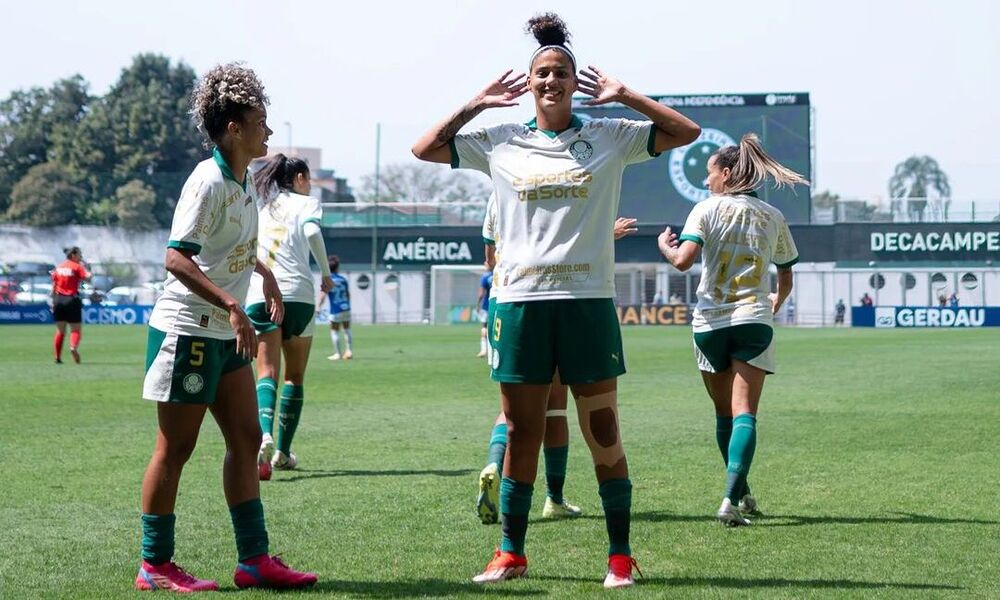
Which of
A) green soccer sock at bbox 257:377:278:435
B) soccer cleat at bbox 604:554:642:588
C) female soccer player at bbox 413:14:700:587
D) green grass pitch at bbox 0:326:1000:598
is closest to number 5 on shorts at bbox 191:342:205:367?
green grass pitch at bbox 0:326:1000:598

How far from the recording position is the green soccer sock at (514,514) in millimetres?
5770

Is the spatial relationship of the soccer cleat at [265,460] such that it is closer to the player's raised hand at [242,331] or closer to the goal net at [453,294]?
the player's raised hand at [242,331]

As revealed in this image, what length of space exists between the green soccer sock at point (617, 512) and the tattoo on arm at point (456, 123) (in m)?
1.57

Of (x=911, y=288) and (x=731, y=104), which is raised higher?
(x=731, y=104)

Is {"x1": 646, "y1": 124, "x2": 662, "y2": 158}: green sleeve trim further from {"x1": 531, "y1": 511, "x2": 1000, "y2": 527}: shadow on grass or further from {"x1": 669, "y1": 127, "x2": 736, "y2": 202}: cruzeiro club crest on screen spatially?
{"x1": 669, "y1": 127, "x2": 736, "y2": 202}: cruzeiro club crest on screen

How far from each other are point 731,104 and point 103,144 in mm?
49426

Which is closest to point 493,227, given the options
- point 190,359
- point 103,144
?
point 190,359

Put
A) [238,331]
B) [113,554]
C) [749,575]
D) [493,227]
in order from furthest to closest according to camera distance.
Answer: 1. [493,227]
2. [113,554]
3. [749,575]
4. [238,331]

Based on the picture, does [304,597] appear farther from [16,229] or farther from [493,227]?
[16,229]

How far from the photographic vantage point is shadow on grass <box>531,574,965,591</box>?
5520 mm

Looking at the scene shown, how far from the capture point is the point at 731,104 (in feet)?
177

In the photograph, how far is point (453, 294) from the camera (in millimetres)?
58156

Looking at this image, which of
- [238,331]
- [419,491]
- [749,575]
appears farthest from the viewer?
[419,491]

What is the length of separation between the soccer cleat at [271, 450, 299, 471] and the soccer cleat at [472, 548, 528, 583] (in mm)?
4137
